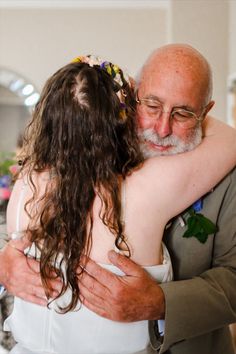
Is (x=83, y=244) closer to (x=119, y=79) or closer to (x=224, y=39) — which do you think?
(x=119, y=79)

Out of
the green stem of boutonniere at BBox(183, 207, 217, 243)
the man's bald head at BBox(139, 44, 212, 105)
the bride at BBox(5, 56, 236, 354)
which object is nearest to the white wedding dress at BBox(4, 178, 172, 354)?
the bride at BBox(5, 56, 236, 354)

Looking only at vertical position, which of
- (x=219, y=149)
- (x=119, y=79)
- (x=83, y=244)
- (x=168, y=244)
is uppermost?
(x=119, y=79)

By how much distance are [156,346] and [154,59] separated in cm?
73

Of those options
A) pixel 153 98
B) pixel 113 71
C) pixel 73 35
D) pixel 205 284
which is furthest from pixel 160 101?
pixel 73 35

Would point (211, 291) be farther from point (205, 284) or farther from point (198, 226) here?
point (198, 226)

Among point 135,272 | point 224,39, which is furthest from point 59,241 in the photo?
point 224,39

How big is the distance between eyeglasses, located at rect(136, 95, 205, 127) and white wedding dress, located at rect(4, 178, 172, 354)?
0.39 metres

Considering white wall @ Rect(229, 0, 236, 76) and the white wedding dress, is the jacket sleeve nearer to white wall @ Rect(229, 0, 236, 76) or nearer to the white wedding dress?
the white wedding dress

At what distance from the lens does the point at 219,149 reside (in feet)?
3.86

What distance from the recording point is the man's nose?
1.19 metres

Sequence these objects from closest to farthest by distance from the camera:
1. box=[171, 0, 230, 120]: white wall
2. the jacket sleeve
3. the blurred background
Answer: the jacket sleeve, box=[171, 0, 230, 120]: white wall, the blurred background

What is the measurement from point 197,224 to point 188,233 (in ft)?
0.11

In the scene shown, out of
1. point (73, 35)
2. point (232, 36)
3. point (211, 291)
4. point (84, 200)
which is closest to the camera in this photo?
point (84, 200)

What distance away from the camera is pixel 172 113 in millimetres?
1205
